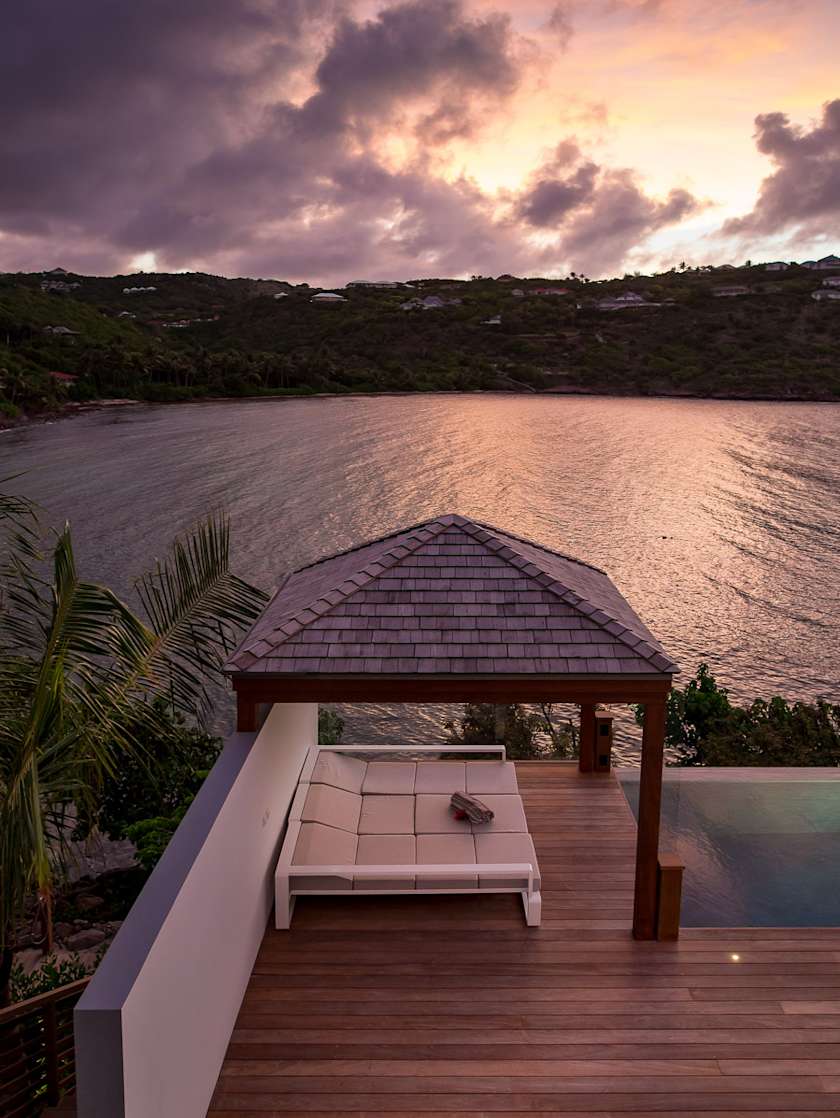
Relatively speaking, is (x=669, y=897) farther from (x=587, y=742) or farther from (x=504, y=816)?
(x=587, y=742)

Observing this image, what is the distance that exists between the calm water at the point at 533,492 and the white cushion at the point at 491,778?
1208 cm

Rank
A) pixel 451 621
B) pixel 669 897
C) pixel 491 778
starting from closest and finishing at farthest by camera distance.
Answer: pixel 669 897 → pixel 451 621 → pixel 491 778

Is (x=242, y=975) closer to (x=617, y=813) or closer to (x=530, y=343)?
(x=617, y=813)

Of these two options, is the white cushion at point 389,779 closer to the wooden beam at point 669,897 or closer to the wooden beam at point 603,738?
the wooden beam at point 603,738

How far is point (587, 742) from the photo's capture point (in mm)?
7562

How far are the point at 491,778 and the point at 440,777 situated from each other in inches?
17.0

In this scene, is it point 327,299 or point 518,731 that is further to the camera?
point 327,299

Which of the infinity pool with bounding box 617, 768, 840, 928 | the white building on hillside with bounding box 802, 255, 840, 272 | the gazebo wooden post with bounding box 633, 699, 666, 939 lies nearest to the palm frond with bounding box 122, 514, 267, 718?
the gazebo wooden post with bounding box 633, 699, 666, 939

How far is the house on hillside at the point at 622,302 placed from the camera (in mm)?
75812

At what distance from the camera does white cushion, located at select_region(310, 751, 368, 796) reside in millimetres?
6688

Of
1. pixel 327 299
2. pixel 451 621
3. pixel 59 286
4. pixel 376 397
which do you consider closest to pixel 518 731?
pixel 451 621

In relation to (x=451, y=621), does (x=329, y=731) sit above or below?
below

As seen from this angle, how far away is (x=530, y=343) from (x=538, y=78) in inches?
1785

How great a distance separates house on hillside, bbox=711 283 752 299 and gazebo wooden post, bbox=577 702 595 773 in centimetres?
7450
